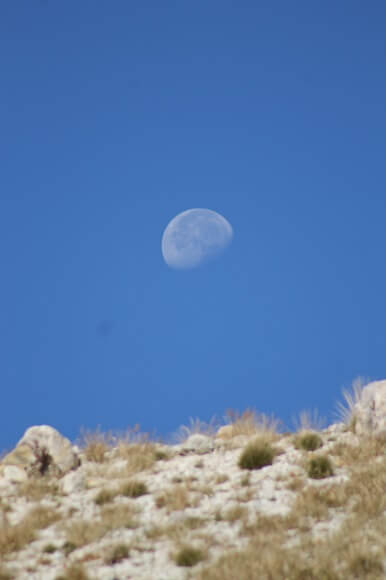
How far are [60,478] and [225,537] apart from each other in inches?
198

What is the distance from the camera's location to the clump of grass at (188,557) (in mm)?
9133

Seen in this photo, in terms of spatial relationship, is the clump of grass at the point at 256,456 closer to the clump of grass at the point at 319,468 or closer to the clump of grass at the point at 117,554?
the clump of grass at the point at 319,468

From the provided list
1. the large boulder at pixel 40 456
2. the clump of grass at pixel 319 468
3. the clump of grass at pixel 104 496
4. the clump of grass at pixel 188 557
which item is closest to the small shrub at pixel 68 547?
the clump of grass at pixel 188 557

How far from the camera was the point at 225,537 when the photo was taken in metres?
9.93

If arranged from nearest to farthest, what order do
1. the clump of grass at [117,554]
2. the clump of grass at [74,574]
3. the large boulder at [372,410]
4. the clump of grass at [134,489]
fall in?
1. the clump of grass at [74,574]
2. the clump of grass at [117,554]
3. the clump of grass at [134,489]
4. the large boulder at [372,410]

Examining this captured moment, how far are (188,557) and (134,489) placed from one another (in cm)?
340

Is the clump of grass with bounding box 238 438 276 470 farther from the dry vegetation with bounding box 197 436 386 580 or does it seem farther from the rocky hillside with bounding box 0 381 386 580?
the dry vegetation with bounding box 197 436 386 580

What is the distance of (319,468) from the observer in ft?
41.9

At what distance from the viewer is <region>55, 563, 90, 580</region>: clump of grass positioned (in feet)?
29.0

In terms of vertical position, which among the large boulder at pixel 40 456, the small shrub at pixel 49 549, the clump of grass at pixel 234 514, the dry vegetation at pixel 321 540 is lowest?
the dry vegetation at pixel 321 540

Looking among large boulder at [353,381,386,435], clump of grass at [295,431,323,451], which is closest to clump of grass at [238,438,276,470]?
clump of grass at [295,431,323,451]

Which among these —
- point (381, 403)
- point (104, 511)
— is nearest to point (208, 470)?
point (104, 511)

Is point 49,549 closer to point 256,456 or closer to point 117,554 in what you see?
point 117,554

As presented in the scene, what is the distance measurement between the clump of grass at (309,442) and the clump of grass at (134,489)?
4031 millimetres
